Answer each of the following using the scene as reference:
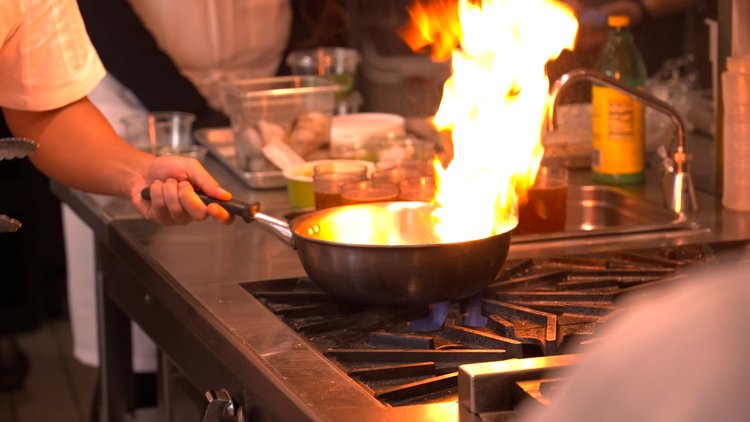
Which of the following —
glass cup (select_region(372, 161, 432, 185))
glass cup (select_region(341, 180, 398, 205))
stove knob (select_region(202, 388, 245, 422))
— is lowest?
stove knob (select_region(202, 388, 245, 422))

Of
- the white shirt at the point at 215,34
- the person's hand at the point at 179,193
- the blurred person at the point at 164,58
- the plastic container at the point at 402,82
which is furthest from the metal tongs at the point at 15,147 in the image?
the white shirt at the point at 215,34

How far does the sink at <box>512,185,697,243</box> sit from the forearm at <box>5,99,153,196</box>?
2.66ft

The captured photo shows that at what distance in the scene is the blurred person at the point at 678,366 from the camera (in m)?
0.56

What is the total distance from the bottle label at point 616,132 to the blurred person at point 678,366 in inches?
72.5

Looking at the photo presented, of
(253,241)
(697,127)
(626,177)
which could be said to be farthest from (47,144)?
(697,127)

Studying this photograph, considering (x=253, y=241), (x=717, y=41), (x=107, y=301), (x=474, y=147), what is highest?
(x=717, y=41)

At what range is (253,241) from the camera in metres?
2.15

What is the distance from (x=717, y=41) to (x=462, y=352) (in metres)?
1.11

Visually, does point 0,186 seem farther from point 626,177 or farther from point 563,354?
point 563,354

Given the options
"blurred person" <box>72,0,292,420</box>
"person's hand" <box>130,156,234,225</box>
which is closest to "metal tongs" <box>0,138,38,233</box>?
"person's hand" <box>130,156,234,225</box>

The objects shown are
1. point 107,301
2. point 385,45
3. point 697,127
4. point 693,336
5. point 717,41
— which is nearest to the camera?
point 693,336

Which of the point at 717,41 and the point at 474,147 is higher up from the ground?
the point at 717,41

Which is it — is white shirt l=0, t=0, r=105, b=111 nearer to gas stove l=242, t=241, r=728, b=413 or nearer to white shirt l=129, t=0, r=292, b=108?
gas stove l=242, t=241, r=728, b=413

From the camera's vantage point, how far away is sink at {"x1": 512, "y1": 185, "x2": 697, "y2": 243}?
7.33 ft
